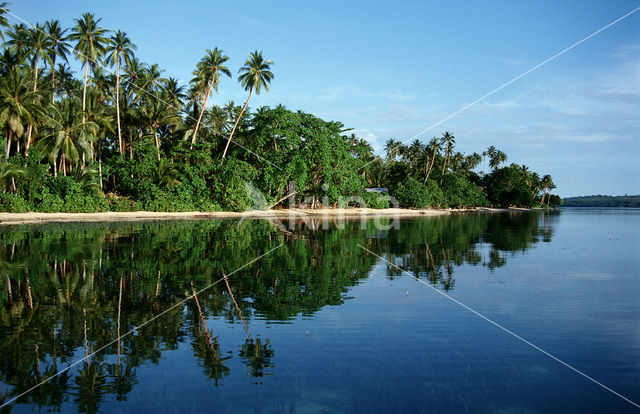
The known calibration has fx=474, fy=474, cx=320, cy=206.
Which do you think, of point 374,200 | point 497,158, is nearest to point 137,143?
point 374,200

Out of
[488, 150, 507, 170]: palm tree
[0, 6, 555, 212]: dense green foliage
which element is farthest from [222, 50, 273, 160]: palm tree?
[488, 150, 507, 170]: palm tree

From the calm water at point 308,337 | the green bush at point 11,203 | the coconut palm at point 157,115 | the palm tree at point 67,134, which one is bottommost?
the calm water at point 308,337

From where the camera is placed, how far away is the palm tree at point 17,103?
36.6 metres

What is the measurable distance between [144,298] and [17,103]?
34.2 metres

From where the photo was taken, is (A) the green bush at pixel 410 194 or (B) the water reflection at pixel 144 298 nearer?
(B) the water reflection at pixel 144 298

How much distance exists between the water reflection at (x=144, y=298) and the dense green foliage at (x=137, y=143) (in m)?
19.7

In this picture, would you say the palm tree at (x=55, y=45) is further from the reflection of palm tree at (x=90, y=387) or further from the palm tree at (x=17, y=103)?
the reflection of palm tree at (x=90, y=387)

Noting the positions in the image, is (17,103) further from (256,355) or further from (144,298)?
(256,355)

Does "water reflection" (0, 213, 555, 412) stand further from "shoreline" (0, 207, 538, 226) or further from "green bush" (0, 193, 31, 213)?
"green bush" (0, 193, 31, 213)

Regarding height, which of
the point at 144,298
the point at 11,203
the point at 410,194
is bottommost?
the point at 144,298

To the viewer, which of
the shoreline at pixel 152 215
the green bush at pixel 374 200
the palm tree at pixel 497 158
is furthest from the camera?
the palm tree at pixel 497 158

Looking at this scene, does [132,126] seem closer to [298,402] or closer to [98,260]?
[98,260]

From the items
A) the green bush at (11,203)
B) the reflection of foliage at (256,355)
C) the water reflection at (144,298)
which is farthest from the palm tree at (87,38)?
the reflection of foliage at (256,355)

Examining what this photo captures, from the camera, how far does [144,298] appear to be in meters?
10.7
